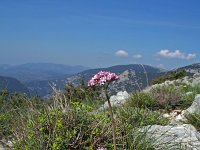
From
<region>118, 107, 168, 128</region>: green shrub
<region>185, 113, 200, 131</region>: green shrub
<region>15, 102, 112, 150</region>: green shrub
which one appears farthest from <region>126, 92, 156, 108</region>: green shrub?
<region>15, 102, 112, 150</region>: green shrub

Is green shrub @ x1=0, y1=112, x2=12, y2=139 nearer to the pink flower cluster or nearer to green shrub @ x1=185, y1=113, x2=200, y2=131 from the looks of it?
green shrub @ x1=185, y1=113, x2=200, y2=131

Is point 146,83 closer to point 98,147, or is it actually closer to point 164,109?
point 164,109

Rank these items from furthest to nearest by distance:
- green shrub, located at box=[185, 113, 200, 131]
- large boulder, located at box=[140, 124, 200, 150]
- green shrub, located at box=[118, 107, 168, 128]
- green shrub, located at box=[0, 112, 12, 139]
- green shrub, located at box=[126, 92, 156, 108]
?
green shrub, located at box=[126, 92, 156, 108], green shrub, located at box=[185, 113, 200, 131], green shrub, located at box=[0, 112, 12, 139], green shrub, located at box=[118, 107, 168, 128], large boulder, located at box=[140, 124, 200, 150]

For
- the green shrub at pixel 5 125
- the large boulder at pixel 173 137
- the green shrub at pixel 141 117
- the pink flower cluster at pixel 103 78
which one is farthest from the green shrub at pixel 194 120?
the pink flower cluster at pixel 103 78

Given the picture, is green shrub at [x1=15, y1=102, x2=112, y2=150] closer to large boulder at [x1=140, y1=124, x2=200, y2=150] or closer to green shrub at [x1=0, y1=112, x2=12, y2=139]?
large boulder at [x1=140, y1=124, x2=200, y2=150]

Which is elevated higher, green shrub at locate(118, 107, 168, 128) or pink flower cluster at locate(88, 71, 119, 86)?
pink flower cluster at locate(88, 71, 119, 86)

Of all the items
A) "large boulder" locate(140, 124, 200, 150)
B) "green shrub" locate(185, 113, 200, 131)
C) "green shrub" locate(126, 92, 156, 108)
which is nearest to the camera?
"large boulder" locate(140, 124, 200, 150)

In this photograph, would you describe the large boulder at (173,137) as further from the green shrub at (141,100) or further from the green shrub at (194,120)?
the green shrub at (141,100)

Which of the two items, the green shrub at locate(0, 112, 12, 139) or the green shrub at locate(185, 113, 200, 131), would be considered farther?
the green shrub at locate(185, 113, 200, 131)

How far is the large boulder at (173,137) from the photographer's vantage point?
6117mm

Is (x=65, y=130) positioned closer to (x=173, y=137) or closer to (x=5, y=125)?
(x=173, y=137)

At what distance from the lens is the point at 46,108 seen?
6.60 m

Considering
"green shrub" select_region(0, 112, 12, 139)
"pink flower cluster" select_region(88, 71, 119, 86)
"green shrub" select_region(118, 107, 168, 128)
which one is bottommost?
"green shrub" select_region(0, 112, 12, 139)

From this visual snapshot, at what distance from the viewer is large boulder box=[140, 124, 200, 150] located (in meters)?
6.12
